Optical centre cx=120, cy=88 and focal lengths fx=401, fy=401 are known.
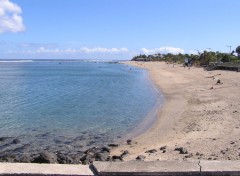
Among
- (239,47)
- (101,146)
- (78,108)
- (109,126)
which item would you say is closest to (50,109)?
(78,108)

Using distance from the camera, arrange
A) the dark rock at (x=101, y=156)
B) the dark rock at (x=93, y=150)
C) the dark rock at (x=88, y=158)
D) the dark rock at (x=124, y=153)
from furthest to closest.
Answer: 1. the dark rock at (x=93, y=150)
2. the dark rock at (x=124, y=153)
3. the dark rock at (x=101, y=156)
4. the dark rock at (x=88, y=158)

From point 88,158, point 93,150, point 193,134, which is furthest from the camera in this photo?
point 193,134

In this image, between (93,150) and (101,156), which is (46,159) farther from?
(93,150)

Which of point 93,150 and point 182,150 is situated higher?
point 182,150

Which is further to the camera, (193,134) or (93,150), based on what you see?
(193,134)

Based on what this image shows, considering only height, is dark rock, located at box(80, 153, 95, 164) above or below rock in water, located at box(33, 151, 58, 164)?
below

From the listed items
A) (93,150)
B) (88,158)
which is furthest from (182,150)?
(93,150)

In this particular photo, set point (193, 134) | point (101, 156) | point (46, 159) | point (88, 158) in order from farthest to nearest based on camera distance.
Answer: point (193, 134) < point (101, 156) < point (88, 158) < point (46, 159)

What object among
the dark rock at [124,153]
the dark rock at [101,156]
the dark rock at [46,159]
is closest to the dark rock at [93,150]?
the dark rock at [101,156]

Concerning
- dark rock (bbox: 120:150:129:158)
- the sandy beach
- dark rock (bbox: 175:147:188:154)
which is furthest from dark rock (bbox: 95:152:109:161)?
dark rock (bbox: 175:147:188:154)

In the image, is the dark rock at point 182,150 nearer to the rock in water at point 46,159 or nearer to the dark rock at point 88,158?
the dark rock at point 88,158

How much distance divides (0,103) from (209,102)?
17.4 meters

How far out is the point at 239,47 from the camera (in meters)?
133

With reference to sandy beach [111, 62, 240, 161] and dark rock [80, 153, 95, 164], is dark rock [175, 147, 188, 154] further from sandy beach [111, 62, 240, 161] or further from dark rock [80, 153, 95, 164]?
dark rock [80, 153, 95, 164]
